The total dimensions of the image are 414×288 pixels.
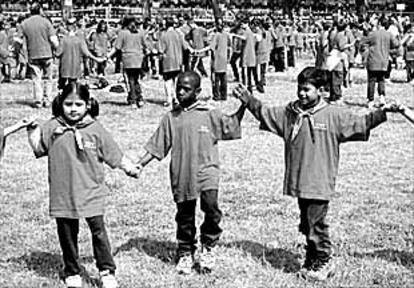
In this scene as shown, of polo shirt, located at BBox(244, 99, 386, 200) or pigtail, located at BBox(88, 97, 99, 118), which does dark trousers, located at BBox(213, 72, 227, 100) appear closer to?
polo shirt, located at BBox(244, 99, 386, 200)

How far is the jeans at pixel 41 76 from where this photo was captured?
47.9 ft

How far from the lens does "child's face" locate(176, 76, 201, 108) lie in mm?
5523

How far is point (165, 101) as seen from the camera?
54.1 ft

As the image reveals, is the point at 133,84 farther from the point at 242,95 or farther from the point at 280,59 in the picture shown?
the point at 242,95

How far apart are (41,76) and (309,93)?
405 inches

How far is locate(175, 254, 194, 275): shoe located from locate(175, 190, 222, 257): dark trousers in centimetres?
4

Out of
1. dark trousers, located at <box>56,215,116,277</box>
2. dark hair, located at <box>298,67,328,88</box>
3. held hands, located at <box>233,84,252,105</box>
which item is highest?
dark hair, located at <box>298,67,328,88</box>

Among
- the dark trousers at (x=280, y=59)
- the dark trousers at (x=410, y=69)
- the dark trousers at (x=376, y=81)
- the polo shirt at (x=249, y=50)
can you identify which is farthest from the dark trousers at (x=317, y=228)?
the dark trousers at (x=280, y=59)

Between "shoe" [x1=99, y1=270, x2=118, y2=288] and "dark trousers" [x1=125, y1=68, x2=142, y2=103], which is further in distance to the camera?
"dark trousers" [x1=125, y1=68, x2=142, y2=103]

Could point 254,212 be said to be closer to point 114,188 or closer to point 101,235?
point 114,188

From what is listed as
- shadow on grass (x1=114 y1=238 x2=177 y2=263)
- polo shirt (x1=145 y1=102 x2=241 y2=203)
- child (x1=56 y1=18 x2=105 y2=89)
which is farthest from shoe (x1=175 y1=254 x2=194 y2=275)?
child (x1=56 y1=18 x2=105 y2=89)

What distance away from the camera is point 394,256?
20.6ft

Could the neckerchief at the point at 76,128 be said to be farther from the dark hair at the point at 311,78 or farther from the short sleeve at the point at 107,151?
the dark hair at the point at 311,78

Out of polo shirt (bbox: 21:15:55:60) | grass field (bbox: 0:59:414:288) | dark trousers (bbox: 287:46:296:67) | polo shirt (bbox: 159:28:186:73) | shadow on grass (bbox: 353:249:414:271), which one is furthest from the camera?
dark trousers (bbox: 287:46:296:67)
